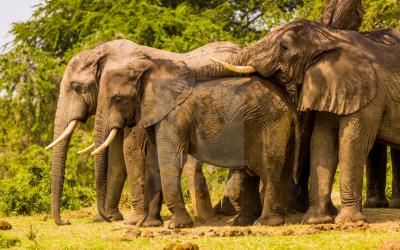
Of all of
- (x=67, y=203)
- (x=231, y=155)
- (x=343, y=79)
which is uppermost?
(x=343, y=79)

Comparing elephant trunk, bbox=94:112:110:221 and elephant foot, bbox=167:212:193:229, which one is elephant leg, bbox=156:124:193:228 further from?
elephant trunk, bbox=94:112:110:221

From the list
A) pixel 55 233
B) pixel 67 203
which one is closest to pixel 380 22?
pixel 67 203

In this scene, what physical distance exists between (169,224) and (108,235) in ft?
3.01

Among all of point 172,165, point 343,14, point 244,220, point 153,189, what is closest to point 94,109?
point 153,189

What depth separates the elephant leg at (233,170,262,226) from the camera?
12.4m

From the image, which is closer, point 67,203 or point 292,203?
point 292,203

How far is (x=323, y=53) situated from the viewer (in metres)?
11.9

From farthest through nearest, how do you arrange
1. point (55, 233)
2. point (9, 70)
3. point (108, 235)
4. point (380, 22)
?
1. point (9, 70)
2. point (380, 22)
3. point (55, 233)
4. point (108, 235)

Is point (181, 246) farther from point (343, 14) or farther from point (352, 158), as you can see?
point (343, 14)

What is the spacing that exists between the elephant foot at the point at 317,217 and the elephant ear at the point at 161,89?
2050mm

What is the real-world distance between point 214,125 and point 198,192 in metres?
1.34

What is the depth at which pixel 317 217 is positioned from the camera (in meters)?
11.9

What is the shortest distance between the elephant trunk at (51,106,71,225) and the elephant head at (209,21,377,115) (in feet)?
9.04

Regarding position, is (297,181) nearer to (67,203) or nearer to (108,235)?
(108,235)
